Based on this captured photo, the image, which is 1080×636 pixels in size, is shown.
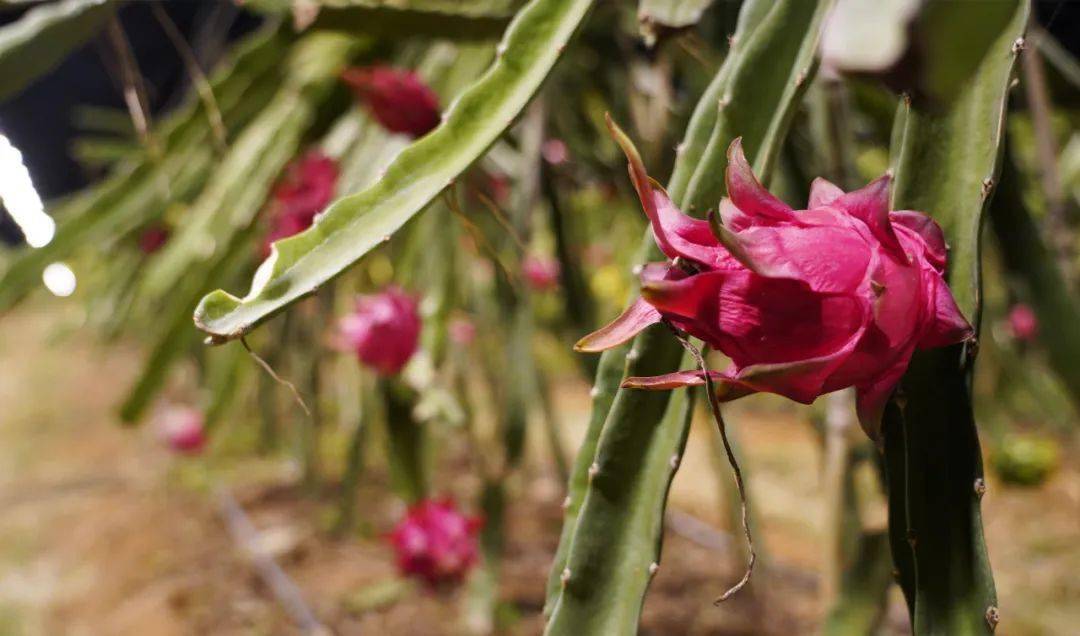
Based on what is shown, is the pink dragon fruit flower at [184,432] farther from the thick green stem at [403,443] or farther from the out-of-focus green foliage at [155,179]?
the out-of-focus green foliage at [155,179]

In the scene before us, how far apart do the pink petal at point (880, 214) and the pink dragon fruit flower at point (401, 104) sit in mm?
482

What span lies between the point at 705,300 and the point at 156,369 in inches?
25.5

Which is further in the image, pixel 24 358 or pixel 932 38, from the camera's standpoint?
pixel 24 358

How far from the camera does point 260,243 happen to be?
102cm

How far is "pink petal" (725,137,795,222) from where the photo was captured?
0.29 meters

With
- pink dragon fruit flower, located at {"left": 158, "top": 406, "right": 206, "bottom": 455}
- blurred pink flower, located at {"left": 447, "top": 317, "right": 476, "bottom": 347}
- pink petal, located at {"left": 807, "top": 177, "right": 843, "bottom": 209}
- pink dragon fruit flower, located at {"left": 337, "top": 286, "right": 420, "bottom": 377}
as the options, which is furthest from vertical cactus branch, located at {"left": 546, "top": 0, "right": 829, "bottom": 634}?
pink dragon fruit flower, located at {"left": 158, "top": 406, "right": 206, "bottom": 455}

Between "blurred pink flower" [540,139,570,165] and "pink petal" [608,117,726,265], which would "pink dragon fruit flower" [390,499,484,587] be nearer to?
"blurred pink flower" [540,139,570,165]

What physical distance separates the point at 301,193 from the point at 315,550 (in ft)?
2.90

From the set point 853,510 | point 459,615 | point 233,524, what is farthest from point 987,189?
point 233,524

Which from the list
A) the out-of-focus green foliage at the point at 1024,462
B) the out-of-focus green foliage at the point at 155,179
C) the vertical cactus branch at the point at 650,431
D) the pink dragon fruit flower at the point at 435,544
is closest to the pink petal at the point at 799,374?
the vertical cactus branch at the point at 650,431

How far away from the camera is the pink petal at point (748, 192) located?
0.95 ft

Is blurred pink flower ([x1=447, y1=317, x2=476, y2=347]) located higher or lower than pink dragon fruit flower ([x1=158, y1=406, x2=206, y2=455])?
lower

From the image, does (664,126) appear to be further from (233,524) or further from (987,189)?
(233,524)

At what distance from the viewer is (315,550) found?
4.98 ft
